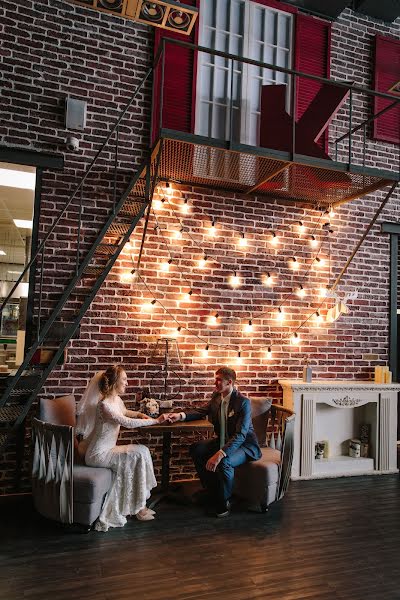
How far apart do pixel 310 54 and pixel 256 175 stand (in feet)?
7.15

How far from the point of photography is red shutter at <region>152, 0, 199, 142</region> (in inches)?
211

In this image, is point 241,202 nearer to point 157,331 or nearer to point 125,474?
point 157,331

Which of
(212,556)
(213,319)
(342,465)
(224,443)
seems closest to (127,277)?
(213,319)

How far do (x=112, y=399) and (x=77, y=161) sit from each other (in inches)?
97.7

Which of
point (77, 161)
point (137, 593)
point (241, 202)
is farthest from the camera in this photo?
point (241, 202)

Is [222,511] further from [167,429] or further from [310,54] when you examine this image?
[310,54]

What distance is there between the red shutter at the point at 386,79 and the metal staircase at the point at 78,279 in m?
3.34

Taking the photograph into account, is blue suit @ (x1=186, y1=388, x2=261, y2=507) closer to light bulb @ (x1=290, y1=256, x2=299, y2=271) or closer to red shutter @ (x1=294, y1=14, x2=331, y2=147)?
light bulb @ (x1=290, y1=256, x2=299, y2=271)

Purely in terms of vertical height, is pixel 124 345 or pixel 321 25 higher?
pixel 321 25

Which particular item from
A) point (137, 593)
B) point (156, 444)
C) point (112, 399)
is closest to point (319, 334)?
point (156, 444)

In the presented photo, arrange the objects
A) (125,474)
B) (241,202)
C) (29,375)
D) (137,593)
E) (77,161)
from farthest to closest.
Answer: (241,202)
(77,161)
(29,375)
(125,474)
(137,593)

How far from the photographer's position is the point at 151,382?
16.8 ft

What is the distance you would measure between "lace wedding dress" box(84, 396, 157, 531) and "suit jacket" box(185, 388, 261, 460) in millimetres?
742

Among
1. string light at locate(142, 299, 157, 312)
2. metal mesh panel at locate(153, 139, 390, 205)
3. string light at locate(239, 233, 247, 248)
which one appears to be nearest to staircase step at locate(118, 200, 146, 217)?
metal mesh panel at locate(153, 139, 390, 205)
